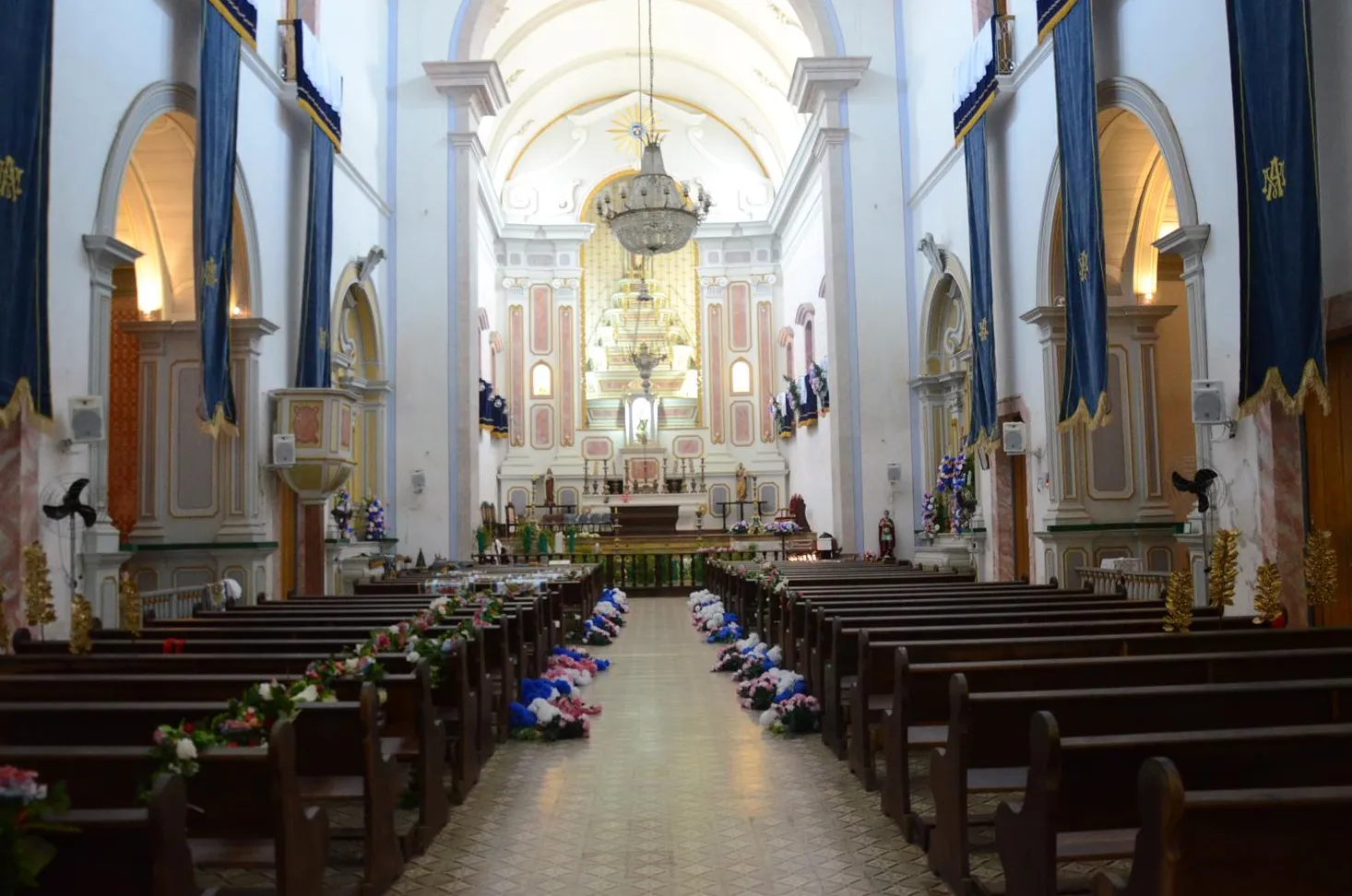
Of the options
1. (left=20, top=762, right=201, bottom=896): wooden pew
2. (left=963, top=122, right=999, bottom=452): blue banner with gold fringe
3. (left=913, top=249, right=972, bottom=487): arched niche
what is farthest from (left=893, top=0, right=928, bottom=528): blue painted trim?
(left=20, top=762, right=201, bottom=896): wooden pew

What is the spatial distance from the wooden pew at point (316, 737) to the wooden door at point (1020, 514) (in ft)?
35.6

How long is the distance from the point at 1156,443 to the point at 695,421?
1771 cm

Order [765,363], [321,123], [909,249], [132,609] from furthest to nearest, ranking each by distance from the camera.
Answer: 1. [765,363]
2. [909,249]
3. [321,123]
4. [132,609]

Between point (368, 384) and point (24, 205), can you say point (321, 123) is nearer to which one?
point (368, 384)

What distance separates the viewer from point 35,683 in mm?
4453

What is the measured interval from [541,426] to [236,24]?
17963mm

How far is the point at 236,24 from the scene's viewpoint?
36.3 ft

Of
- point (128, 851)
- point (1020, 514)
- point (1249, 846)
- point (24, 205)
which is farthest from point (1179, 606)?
point (1020, 514)

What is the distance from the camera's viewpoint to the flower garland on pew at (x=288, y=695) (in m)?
3.06

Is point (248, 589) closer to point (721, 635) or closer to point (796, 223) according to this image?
point (721, 635)

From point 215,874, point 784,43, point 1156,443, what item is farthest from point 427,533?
point 215,874

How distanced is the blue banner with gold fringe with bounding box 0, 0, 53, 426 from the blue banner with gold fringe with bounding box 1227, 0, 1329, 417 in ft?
25.5

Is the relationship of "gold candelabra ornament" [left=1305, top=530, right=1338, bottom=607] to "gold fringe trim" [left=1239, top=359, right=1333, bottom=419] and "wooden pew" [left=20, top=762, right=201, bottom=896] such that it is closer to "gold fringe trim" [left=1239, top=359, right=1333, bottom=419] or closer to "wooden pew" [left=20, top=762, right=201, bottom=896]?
"gold fringe trim" [left=1239, top=359, right=1333, bottom=419]

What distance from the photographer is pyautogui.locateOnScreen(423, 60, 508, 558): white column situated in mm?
17812
